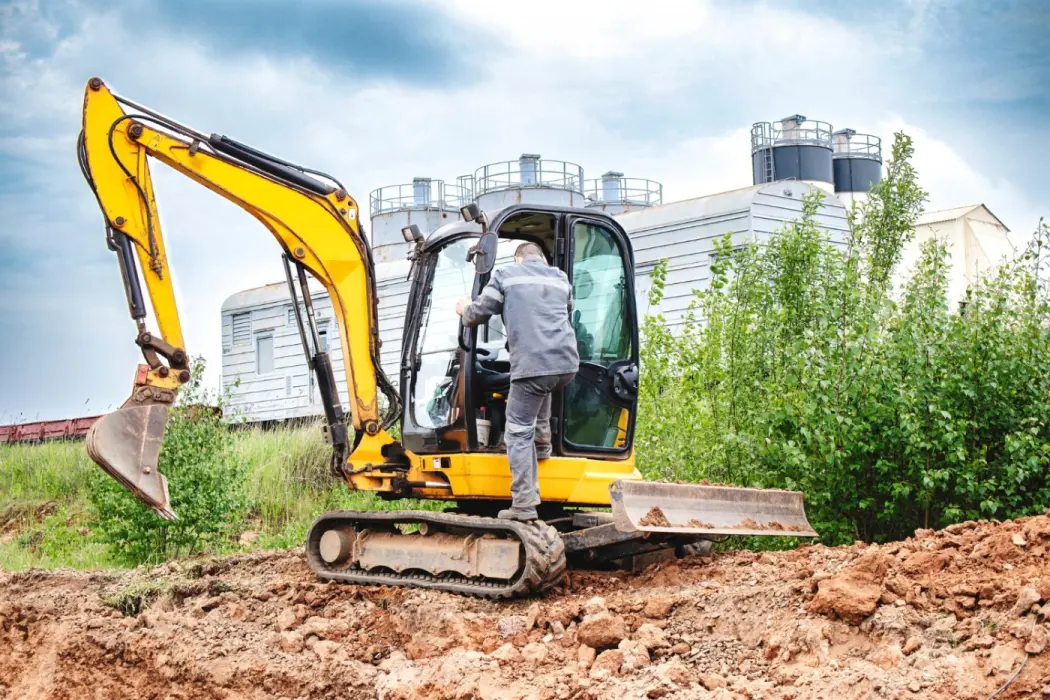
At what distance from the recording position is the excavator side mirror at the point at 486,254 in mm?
7527

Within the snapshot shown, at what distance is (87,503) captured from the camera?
1570 cm

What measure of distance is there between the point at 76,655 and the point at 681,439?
5.27m

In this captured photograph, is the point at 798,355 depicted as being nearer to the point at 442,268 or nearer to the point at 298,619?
the point at 442,268

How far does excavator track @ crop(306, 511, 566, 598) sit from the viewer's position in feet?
23.8

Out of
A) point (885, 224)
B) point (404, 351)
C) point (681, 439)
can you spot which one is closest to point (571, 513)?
point (404, 351)

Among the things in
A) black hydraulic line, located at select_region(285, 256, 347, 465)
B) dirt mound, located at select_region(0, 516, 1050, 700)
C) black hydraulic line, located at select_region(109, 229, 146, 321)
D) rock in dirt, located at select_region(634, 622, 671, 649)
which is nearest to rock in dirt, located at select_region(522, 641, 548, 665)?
dirt mound, located at select_region(0, 516, 1050, 700)

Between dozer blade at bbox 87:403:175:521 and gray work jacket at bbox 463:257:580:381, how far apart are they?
220 centimetres

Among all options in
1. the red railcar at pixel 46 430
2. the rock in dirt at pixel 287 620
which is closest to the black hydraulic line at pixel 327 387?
the rock in dirt at pixel 287 620

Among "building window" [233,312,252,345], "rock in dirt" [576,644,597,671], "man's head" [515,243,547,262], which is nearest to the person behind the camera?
"rock in dirt" [576,644,597,671]

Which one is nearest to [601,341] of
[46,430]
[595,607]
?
[595,607]

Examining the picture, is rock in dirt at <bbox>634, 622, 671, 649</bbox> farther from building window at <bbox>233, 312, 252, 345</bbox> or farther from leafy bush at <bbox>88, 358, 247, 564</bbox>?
building window at <bbox>233, 312, 252, 345</bbox>

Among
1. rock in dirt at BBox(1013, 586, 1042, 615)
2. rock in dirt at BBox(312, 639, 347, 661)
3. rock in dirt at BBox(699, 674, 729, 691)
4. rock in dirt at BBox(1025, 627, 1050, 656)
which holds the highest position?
rock in dirt at BBox(1013, 586, 1042, 615)

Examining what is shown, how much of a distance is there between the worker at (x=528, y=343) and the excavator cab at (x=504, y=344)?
1.32ft

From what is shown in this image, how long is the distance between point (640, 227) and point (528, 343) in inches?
382
